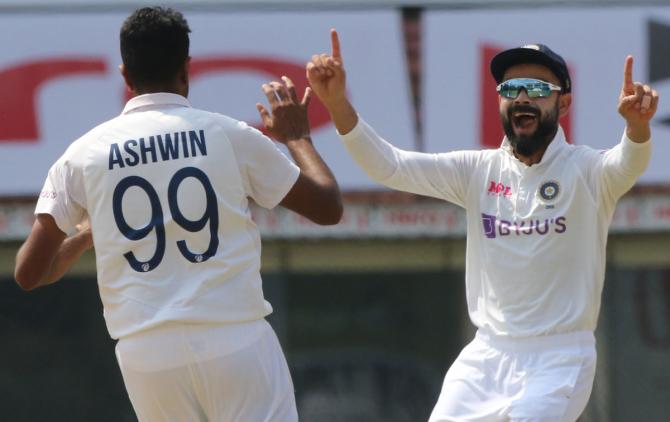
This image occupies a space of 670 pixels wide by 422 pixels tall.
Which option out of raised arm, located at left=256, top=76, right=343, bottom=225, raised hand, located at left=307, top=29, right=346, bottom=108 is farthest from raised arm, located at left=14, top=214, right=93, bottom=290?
raised hand, located at left=307, top=29, right=346, bottom=108

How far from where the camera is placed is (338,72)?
5.02m

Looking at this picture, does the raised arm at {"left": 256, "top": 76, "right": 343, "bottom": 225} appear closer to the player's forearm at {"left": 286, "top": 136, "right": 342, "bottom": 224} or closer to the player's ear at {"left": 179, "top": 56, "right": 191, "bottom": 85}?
the player's forearm at {"left": 286, "top": 136, "right": 342, "bottom": 224}

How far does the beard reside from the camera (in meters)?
5.04

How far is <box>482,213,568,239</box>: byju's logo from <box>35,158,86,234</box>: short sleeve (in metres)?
1.68

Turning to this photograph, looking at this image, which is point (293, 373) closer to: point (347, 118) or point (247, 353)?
point (347, 118)

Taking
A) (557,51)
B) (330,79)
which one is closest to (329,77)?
(330,79)

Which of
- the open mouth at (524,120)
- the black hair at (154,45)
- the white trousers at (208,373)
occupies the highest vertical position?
the black hair at (154,45)

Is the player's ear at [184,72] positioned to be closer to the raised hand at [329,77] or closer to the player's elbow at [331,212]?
the player's elbow at [331,212]

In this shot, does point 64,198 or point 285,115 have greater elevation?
point 285,115

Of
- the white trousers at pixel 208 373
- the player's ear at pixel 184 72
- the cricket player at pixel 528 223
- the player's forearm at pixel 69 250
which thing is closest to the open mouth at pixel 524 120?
the cricket player at pixel 528 223

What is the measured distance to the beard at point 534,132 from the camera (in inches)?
198

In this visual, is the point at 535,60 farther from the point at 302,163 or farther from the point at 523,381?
the point at 302,163

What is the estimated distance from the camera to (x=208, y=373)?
387 centimetres

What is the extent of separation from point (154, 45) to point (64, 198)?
52 centimetres
